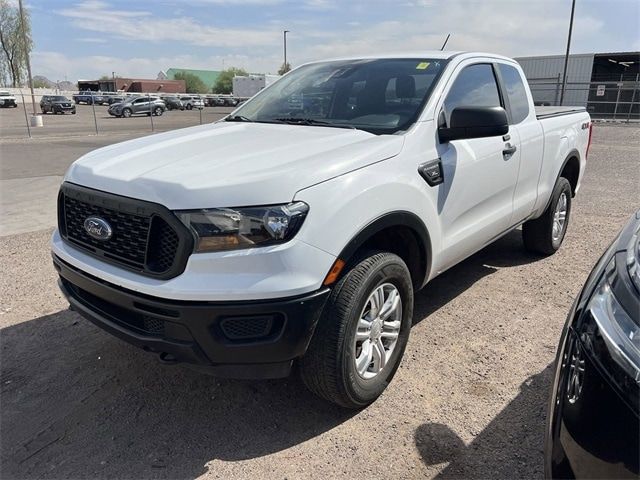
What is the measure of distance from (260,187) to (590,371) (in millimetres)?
1418

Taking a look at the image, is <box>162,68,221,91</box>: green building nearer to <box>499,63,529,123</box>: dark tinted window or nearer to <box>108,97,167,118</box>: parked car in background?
<box>108,97,167,118</box>: parked car in background

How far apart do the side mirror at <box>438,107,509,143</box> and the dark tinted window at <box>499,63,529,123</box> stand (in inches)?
47.2

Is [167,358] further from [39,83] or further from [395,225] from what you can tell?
[39,83]

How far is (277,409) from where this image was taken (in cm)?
288

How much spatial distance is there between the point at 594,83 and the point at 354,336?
28.3 meters

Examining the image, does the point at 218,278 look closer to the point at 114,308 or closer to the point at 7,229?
the point at 114,308

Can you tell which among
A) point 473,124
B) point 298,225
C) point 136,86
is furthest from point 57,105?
point 298,225

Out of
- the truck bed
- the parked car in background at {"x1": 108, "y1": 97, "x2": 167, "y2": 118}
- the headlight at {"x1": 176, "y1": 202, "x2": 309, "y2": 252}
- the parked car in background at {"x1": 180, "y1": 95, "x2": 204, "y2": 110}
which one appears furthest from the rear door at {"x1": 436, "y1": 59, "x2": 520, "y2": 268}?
the parked car in background at {"x1": 180, "y1": 95, "x2": 204, "y2": 110}

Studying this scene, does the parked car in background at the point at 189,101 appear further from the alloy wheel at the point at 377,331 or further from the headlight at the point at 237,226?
the headlight at the point at 237,226

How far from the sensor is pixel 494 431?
8.70 feet

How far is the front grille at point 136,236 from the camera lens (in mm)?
2250

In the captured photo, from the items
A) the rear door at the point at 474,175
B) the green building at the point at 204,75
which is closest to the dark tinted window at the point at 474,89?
the rear door at the point at 474,175

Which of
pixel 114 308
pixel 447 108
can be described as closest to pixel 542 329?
pixel 447 108

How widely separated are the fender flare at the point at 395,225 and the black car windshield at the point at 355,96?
1.89 ft
